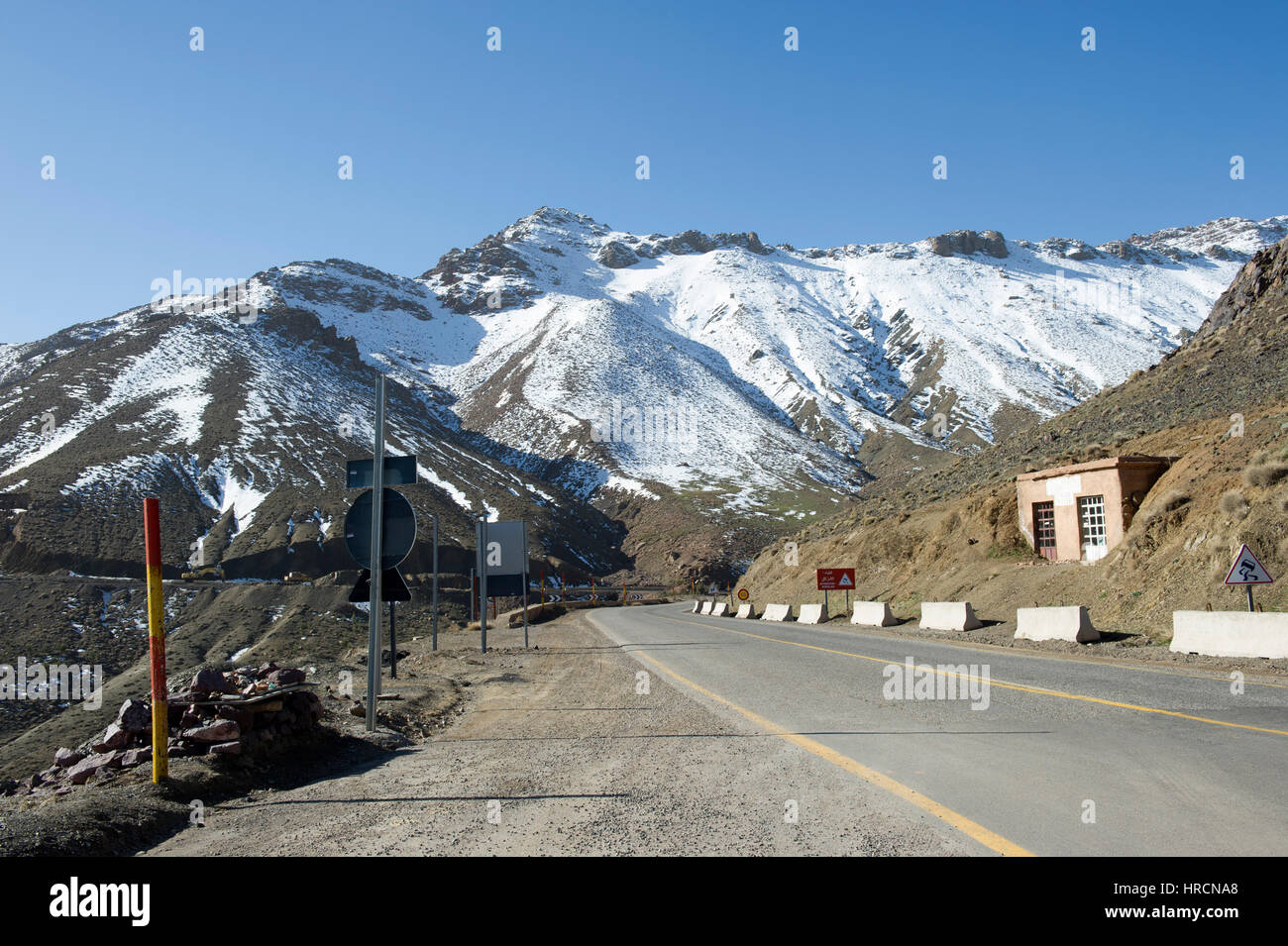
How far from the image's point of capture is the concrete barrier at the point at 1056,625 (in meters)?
16.7

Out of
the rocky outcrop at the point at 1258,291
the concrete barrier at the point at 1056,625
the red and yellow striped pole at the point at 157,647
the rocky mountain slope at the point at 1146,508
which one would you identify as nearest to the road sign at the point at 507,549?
the rocky mountain slope at the point at 1146,508

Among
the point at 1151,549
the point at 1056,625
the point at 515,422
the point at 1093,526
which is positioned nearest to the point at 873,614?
the point at 1093,526

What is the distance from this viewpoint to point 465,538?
81.6 meters

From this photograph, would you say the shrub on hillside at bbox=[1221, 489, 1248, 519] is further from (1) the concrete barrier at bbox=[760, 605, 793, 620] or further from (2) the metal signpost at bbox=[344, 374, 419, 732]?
(1) the concrete barrier at bbox=[760, 605, 793, 620]

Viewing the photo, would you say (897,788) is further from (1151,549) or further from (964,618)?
(964,618)

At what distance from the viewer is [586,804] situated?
5.39 m

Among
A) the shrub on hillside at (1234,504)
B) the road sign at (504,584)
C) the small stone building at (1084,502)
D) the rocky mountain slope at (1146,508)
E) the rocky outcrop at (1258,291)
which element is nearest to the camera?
the shrub on hillside at (1234,504)

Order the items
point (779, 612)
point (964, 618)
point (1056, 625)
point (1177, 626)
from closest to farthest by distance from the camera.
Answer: point (1177, 626)
point (1056, 625)
point (964, 618)
point (779, 612)

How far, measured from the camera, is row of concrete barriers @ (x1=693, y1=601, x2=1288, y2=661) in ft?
41.0

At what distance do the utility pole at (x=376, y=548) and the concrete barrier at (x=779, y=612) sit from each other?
93.6ft

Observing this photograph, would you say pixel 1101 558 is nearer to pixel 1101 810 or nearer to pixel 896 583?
pixel 896 583

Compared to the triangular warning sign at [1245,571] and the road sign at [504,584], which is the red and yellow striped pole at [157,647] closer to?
the triangular warning sign at [1245,571]

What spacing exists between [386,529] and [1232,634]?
13376 millimetres

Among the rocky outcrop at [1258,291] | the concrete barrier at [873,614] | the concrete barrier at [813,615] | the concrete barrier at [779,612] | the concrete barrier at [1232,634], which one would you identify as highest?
the rocky outcrop at [1258,291]
